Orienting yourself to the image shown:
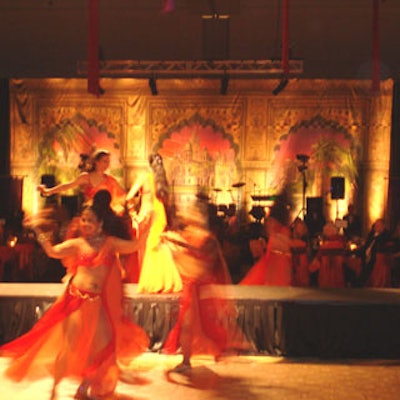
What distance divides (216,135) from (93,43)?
7.19 metres

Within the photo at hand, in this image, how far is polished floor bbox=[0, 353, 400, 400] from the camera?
14.0 ft

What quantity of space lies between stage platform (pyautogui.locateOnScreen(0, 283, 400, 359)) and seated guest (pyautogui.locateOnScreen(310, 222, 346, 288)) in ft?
7.82

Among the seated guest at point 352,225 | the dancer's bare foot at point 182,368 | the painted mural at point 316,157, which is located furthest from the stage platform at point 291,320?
the painted mural at point 316,157

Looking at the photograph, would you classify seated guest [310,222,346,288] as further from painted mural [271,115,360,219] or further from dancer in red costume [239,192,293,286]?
painted mural [271,115,360,219]

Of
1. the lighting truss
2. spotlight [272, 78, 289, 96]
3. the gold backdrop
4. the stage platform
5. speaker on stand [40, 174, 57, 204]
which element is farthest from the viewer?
the gold backdrop

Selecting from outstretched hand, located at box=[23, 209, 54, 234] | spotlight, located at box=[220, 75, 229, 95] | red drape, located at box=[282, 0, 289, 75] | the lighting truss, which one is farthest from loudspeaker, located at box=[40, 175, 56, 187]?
outstretched hand, located at box=[23, 209, 54, 234]

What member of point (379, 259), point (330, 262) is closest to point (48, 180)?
point (330, 262)

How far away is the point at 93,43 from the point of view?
5777 mm

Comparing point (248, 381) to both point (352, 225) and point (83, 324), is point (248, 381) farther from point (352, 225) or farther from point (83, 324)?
point (352, 225)

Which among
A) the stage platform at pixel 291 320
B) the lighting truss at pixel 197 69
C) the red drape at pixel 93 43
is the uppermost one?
the lighting truss at pixel 197 69

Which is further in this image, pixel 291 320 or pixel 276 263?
pixel 276 263

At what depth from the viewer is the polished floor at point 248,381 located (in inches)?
168

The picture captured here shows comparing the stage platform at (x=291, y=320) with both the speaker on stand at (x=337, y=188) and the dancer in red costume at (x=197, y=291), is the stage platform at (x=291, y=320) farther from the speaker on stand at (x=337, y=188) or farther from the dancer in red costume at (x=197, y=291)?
the speaker on stand at (x=337, y=188)

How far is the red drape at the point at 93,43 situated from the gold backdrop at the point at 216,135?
6637mm
